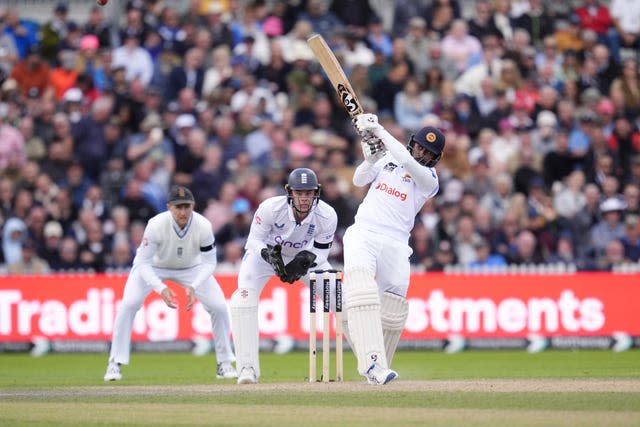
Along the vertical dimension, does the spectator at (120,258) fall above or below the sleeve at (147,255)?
above

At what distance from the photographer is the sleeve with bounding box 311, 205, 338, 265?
43.5ft

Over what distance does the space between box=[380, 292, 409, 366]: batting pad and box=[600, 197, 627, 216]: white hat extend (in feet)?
27.9

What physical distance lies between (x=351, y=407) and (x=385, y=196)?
2.75 m

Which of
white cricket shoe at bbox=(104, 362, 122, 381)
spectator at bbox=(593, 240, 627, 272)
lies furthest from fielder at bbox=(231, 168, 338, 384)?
spectator at bbox=(593, 240, 627, 272)

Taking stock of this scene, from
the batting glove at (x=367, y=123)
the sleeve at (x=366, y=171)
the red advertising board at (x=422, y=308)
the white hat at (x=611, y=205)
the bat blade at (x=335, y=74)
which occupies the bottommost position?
the red advertising board at (x=422, y=308)

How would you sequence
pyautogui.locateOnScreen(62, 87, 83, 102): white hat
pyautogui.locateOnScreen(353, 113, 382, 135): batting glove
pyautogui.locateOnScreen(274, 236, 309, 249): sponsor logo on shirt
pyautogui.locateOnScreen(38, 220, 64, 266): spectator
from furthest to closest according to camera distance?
pyautogui.locateOnScreen(62, 87, 83, 102): white hat, pyautogui.locateOnScreen(38, 220, 64, 266): spectator, pyautogui.locateOnScreen(274, 236, 309, 249): sponsor logo on shirt, pyautogui.locateOnScreen(353, 113, 382, 135): batting glove

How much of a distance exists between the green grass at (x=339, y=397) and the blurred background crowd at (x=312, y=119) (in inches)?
162

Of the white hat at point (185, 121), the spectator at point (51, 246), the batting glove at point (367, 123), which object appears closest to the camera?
the batting glove at point (367, 123)

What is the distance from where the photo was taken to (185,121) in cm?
2230

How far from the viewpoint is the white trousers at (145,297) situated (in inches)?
579

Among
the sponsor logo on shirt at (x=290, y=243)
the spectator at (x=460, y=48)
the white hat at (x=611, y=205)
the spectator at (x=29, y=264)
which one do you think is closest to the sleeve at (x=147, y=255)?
the sponsor logo on shirt at (x=290, y=243)

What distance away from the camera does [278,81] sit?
23.3 meters

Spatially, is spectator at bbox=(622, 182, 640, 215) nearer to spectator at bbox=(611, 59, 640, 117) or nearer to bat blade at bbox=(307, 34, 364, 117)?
spectator at bbox=(611, 59, 640, 117)

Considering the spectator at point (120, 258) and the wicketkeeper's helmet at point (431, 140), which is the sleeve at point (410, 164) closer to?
the wicketkeeper's helmet at point (431, 140)
